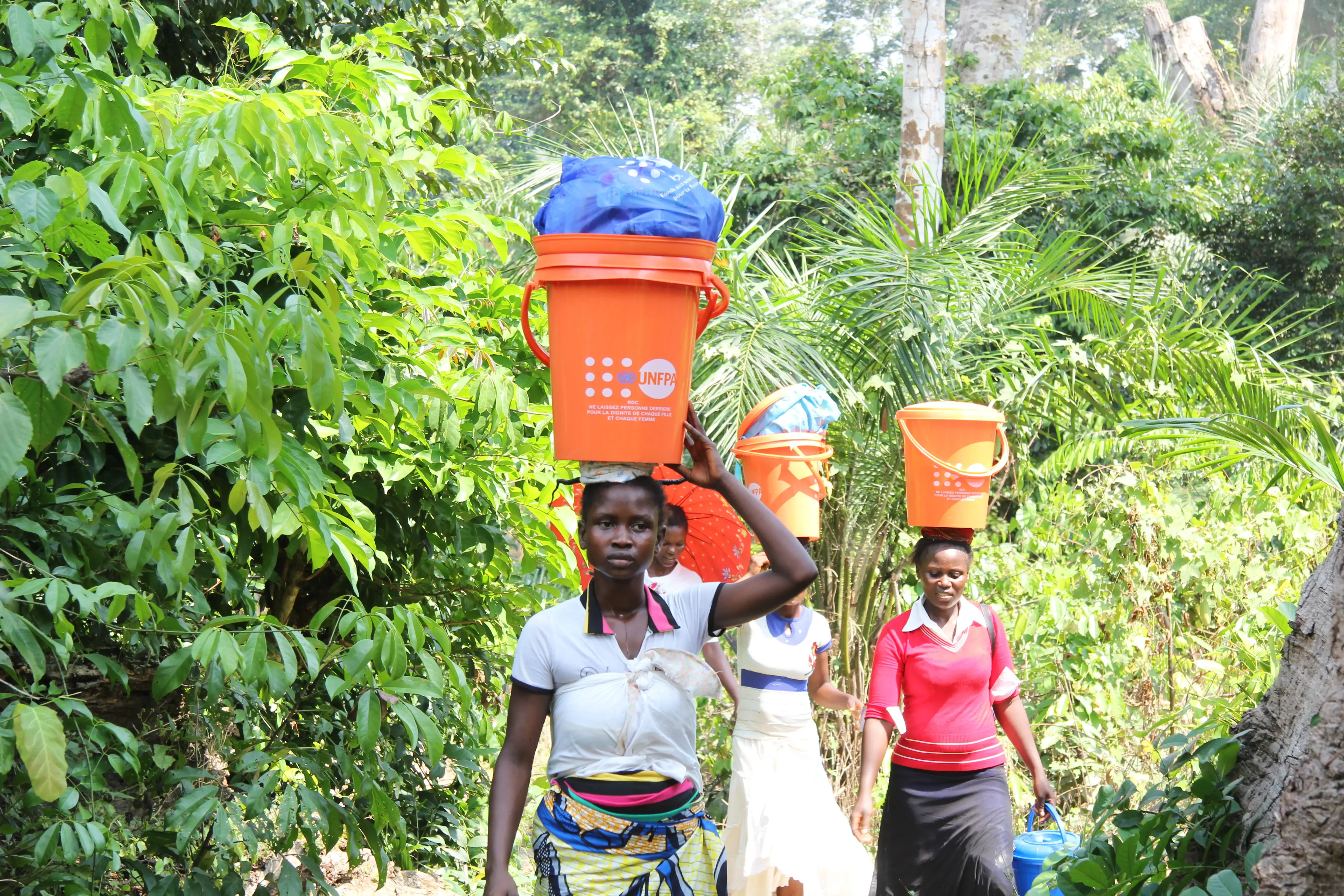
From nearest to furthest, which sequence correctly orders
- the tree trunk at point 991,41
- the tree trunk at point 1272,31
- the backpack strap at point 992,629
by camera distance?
the backpack strap at point 992,629 → the tree trunk at point 991,41 → the tree trunk at point 1272,31

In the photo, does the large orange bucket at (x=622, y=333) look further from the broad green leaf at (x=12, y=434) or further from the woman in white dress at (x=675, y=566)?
the woman in white dress at (x=675, y=566)

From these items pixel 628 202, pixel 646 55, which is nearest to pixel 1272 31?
pixel 646 55

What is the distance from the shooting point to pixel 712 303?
287 cm

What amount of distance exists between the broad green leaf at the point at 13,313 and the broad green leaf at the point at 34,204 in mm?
542

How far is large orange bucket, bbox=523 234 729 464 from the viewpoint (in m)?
2.60

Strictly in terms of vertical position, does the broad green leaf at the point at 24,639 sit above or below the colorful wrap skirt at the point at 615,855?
above

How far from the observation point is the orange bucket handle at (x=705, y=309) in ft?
8.91

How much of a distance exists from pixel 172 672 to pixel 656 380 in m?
1.12

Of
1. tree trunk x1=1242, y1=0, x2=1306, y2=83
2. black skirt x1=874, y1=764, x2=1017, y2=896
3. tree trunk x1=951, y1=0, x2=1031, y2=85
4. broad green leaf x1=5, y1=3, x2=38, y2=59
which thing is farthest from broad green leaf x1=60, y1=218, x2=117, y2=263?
tree trunk x1=1242, y1=0, x2=1306, y2=83

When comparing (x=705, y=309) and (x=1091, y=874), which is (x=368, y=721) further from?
(x=1091, y=874)

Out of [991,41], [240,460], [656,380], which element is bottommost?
[240,460]

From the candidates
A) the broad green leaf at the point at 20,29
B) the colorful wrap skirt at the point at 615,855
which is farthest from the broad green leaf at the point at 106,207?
the colorful wrap skirt at the point at 615,855

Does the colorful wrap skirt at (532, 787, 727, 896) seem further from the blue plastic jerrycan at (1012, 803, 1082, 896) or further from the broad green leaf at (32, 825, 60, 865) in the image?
the blue plastic jerrycan at (1012, 803, 1082, 896)

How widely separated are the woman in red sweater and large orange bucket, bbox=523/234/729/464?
181cm
